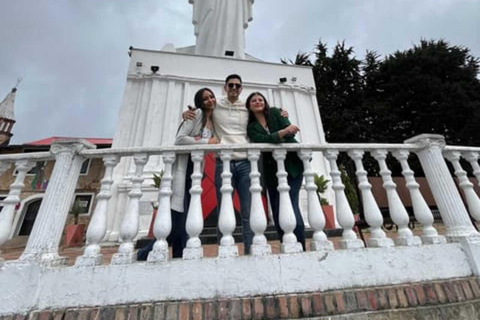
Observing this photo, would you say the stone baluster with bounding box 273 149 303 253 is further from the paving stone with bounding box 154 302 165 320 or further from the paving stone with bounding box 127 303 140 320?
the paving stone with bounding box 127 303 140 320

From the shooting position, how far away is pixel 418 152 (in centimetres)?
183

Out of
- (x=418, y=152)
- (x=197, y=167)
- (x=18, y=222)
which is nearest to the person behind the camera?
(x=197, y=167)

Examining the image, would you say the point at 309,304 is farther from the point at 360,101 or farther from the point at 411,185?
the point at 360,101

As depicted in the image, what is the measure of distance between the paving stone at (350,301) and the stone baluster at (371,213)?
1.25 feet

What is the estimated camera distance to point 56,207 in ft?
A: 4.56

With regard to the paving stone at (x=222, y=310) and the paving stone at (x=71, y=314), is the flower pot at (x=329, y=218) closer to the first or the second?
the paving stone at (x=222, y=310)

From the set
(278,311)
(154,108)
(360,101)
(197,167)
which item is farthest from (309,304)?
(360,101)

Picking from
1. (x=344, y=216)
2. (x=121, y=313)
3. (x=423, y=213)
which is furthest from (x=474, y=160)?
(x=121, y=313)

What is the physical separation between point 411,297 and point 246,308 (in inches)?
36.9

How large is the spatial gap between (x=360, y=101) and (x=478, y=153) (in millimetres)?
13941

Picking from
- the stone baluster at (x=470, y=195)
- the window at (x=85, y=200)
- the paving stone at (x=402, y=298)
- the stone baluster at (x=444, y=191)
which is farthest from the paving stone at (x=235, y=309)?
the window at (x=85, y=200)

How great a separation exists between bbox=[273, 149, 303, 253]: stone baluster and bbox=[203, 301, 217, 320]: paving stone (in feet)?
1.61

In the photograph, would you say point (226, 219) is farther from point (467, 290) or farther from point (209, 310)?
point (467, 290)

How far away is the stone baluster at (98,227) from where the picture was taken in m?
1.27
